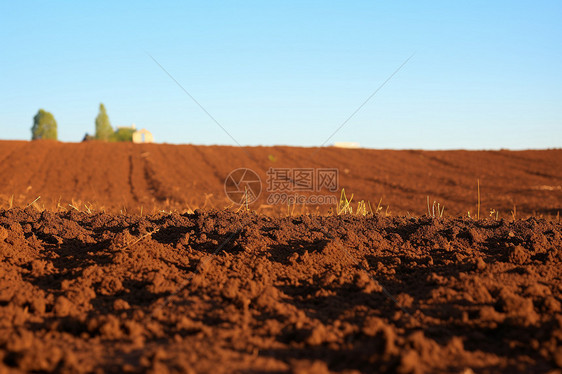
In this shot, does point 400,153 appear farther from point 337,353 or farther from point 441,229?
point 337,353

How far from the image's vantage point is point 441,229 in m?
4.48

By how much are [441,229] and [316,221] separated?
1321 mm

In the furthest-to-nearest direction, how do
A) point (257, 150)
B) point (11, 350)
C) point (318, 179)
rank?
point (257, 150) < point (318, 179) < point (11, 350)

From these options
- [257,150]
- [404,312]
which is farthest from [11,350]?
[257,150]

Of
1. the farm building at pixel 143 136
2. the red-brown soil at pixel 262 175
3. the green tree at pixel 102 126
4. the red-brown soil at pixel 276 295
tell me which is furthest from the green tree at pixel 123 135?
the red-brown soil at pixel 276 295

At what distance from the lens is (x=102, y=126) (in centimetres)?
5625

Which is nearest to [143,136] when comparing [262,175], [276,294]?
[262,175]

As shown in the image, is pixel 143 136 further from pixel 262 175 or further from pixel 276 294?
pixel 276 294

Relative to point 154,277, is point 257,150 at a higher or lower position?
higher
